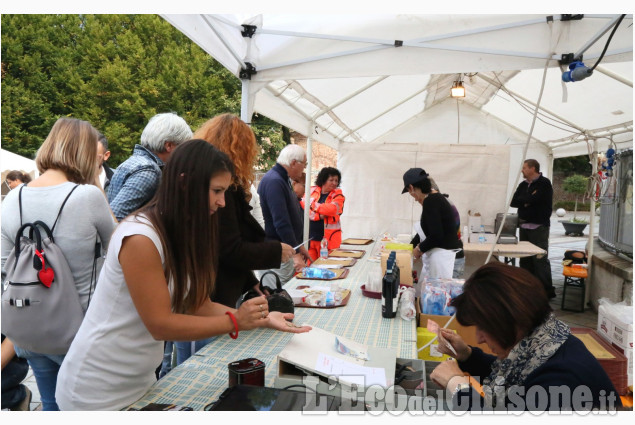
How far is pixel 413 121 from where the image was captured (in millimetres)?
8469

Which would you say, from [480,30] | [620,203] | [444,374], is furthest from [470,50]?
[620,203]

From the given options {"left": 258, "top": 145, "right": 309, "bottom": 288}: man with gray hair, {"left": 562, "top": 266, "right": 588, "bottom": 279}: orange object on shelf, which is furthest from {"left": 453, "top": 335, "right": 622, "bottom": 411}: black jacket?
{"left": 562, "top": 266, "right": 588, "bottom": 279}: orange object on shelf

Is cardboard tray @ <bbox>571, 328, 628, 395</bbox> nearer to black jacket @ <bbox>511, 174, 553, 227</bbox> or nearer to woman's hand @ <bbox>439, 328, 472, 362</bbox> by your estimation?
woman's hand @ <bbox>439, 328, 472, 362</bbox>

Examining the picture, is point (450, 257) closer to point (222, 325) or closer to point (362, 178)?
point (222, 325)

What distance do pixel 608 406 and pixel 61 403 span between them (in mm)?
1498

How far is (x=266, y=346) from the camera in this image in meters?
1.71

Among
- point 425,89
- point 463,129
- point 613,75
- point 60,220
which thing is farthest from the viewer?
point 463,129

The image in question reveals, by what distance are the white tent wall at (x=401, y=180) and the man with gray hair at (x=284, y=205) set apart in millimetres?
3973

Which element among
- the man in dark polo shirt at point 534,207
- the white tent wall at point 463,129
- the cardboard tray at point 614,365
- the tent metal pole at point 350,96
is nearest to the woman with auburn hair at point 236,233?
the cardboard tray at point 614,365

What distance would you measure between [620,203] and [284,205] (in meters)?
4.51

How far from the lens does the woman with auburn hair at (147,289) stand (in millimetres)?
1055

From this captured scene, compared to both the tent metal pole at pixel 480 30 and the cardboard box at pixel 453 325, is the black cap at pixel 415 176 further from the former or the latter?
the cardboard box at pixel 453 325

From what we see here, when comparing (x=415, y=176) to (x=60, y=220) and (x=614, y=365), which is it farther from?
(x=60, y=220)

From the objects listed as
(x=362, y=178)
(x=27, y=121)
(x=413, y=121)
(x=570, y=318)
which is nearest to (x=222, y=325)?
(x=570, y=318)
